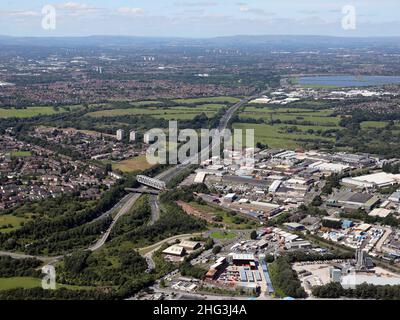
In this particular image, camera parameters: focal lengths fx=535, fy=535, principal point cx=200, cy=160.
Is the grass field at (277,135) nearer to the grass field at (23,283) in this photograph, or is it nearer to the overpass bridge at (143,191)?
the overpass bridge at (143,191)

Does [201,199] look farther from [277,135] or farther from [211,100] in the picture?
[211,100]

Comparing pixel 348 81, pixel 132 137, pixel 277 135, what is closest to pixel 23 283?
pixel 132 137

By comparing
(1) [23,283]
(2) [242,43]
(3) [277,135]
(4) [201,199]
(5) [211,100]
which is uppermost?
(2) [242,43]

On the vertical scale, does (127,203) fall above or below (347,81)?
below

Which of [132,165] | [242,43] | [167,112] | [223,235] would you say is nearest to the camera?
[223,235]

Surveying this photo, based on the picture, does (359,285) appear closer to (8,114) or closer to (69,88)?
(8,114)

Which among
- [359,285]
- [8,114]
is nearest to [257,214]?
[359,285]

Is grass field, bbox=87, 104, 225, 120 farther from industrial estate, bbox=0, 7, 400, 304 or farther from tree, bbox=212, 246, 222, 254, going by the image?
tree, bbox=212, 246, 222, 254

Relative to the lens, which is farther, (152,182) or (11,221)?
(152,182)
